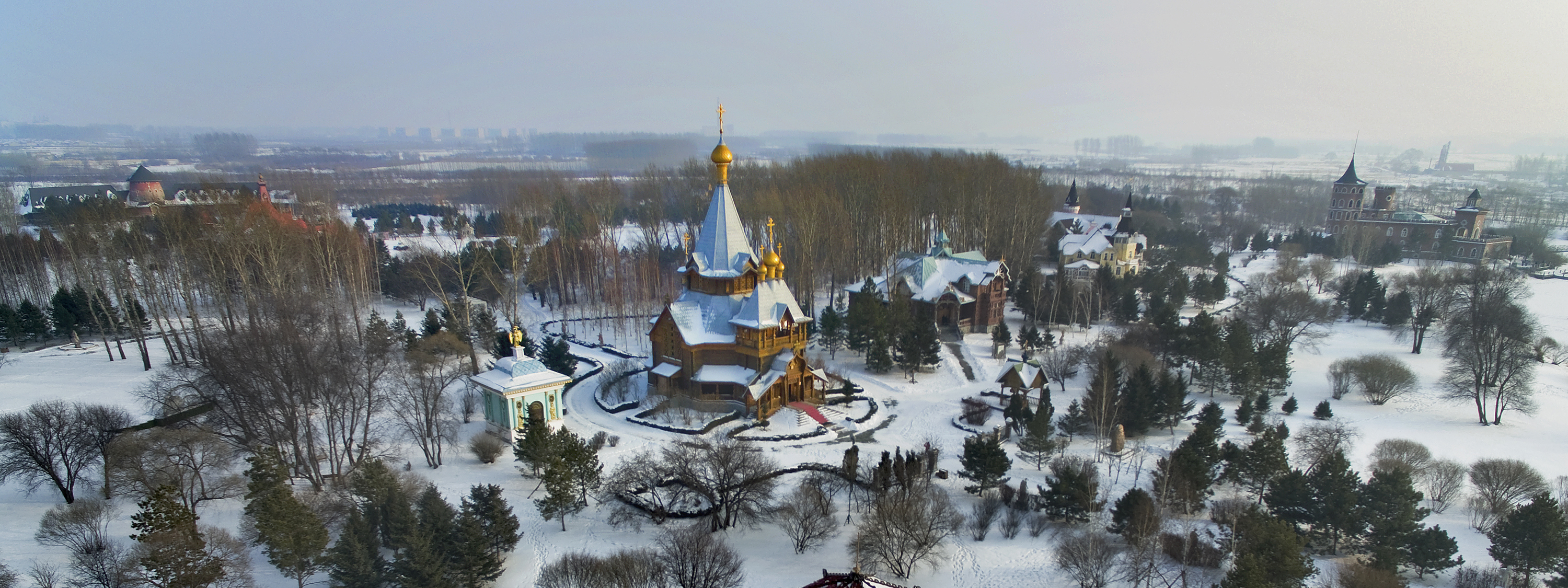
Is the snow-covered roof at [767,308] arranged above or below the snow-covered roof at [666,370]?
above

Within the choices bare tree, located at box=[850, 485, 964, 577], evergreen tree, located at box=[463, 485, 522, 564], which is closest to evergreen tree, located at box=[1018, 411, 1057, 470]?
bare tree, located at box=[850, 485, 964, 577]

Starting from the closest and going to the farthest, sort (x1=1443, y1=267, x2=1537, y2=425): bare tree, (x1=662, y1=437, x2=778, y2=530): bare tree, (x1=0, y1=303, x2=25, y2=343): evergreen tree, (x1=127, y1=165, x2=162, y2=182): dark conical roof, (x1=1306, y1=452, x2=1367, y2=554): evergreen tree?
(x1=1306, y1=452, x2=1367, y2=554): evergreen tree, (x1=662, y1=437, x2=778, y2=530): bare tree, (x1=1443, y1=267, x2=1537, y2=425): bare tree, (x1=0, y1=303, x2=25, y2=343): evergreen tree, (x1=127, y1=165, x2=162, y2=182): dark conical roof

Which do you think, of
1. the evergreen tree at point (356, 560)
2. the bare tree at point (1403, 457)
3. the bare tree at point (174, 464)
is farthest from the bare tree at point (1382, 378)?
the bare tree at point (174, 464)

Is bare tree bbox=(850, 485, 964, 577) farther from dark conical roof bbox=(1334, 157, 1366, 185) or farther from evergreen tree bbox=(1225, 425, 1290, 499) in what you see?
dark conical roof bbox=(1334, 157, 1366, 185)

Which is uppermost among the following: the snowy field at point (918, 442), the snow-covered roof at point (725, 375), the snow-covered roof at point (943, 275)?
the snow-covered roof at point (943, 275)

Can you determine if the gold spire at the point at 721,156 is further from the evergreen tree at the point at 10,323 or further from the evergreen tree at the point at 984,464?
the evergreen tree at the point at 10,323

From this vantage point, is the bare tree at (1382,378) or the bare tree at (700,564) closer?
the bare tree at (700,564)

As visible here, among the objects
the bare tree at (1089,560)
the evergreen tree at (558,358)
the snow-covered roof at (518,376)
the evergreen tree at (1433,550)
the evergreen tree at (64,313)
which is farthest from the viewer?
the evergreen tree at (64,313)
